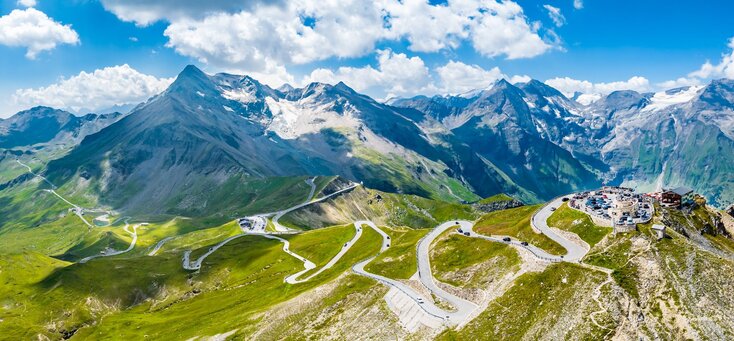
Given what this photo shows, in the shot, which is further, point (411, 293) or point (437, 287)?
point (437, 287)

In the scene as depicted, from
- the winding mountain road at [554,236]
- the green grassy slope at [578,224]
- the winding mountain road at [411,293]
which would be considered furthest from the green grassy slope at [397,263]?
the green grassy slope at [578,224]

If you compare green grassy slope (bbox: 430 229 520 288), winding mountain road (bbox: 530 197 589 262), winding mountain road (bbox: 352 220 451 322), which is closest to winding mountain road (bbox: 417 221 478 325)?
winding mountain road (bbox: 352 220 451 322)

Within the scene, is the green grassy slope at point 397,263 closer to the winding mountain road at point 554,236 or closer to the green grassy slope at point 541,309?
the winding mountain road at point 554,236

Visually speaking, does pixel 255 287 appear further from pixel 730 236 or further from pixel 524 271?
pixel 730 236

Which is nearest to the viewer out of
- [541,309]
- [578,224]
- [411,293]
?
[541,309]

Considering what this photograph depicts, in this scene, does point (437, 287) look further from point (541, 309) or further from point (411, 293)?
point (541, 309)

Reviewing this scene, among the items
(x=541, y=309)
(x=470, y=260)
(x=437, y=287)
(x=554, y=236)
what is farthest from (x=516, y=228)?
(x=541, y=309)

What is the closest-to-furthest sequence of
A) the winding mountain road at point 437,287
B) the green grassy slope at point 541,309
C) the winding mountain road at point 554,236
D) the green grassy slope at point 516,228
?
the green grassy slope at point 541,309 < the winding mountain road at point 437,287 < the winding mountain road at point 554,236 < the green grassy slope at point 516,228

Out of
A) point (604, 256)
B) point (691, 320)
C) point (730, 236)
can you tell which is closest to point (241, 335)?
point (604, 256)

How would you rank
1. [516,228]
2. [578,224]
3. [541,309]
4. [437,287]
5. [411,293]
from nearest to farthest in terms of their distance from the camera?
[541,309], [411,293], [437,287], [578,224], [516,228]

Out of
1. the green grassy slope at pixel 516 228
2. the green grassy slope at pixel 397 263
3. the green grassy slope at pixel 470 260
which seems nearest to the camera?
the green grassy slope at pixel 470 260

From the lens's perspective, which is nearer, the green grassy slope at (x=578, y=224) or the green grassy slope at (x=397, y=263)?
the green grassy slope at (x=578, y=224)
